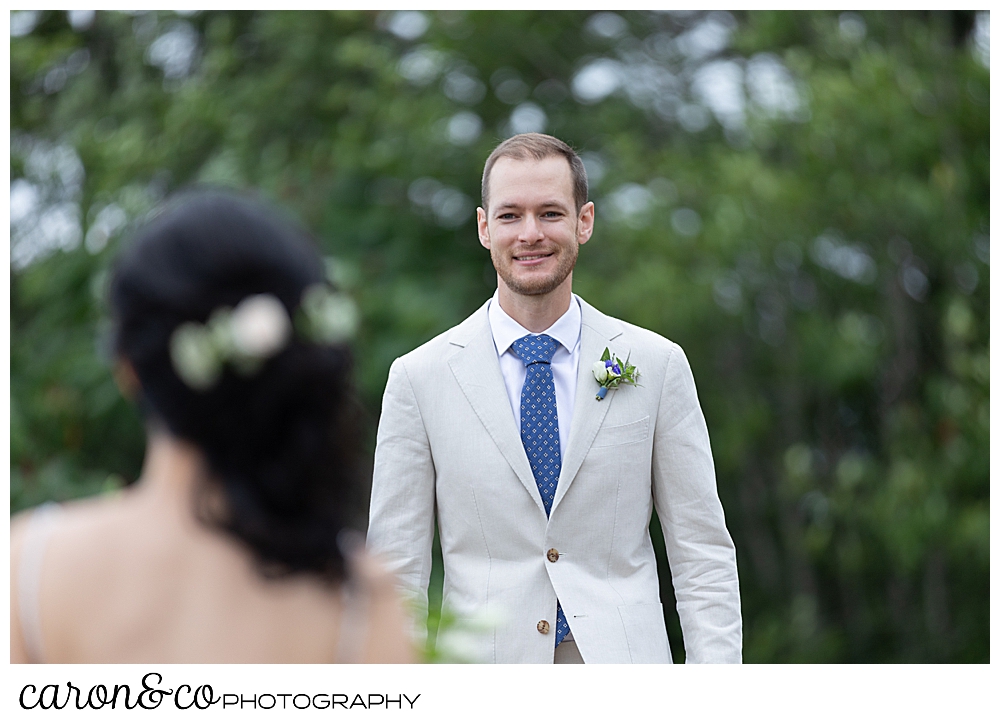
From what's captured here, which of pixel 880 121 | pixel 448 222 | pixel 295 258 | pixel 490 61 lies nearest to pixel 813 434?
pixel 880 121

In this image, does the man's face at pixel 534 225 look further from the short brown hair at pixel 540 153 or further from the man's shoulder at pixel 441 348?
the man's shoulder at pixel 441 348

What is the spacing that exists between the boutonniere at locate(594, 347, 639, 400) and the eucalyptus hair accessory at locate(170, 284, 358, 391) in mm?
1343

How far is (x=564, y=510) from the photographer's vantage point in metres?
2.70

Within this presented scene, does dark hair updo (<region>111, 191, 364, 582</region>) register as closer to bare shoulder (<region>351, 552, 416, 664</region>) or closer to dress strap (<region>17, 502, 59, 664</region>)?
bare shoulder (<region>351, 552, 416, 664</region>)

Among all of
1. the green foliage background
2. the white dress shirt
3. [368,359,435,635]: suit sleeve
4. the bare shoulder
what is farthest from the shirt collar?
the green foliage background

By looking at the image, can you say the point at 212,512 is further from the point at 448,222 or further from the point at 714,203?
the point at 448,222

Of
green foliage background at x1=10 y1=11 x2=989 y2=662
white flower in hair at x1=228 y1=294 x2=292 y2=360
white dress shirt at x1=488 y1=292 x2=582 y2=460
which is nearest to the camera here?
white flower in hair at x1=228 y1=294 x2=292 y2=360

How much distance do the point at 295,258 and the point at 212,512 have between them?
1.12 feet

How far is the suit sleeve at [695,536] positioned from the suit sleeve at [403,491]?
1.86 ft

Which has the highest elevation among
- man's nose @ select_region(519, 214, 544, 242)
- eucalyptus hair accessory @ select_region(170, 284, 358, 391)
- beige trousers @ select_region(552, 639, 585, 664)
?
man's nose @ select_region(519, 214, 544, 242)

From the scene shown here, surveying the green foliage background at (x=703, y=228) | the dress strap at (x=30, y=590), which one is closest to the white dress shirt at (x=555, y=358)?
the dress strap at (x=30, y=590)

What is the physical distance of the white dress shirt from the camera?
110 inches

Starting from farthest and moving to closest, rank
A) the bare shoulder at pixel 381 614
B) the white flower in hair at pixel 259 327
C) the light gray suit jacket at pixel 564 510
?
the light gray suit jacket at pixel 564 510
the bare shoulder at pixel 381 614
the white flower in hair at pixel 259 327

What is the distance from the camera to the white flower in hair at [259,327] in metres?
1.42
